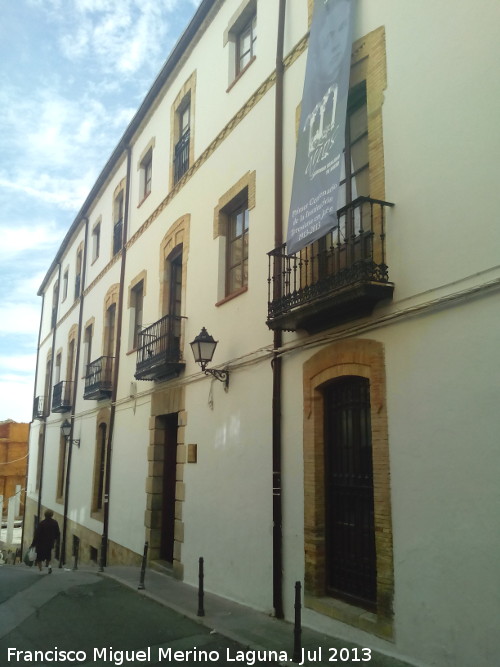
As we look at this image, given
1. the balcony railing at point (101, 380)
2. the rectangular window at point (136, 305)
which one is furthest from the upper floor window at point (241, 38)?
the balcony railing at point (101, 380)

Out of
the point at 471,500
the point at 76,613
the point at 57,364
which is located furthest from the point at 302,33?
the point at 57,364

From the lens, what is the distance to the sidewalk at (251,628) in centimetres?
554

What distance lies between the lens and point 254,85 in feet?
30.9

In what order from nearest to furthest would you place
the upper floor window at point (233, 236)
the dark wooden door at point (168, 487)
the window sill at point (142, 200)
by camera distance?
the upper floor window at point (233, 236) < the dark wooden door at point (168, 487) < the window sill at point (142, 200)

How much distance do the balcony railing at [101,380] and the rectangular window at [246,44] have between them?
26.3 feet

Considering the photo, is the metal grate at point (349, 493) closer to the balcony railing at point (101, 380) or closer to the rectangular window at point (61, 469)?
the balcony railing at point (101, 380)

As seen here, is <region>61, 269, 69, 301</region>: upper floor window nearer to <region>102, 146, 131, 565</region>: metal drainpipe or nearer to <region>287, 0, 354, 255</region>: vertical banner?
<region>102, 146, 131, 565</region>: metal drainpipe

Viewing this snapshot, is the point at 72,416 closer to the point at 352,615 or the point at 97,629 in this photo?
the point at 97,629

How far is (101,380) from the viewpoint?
15.1 meters

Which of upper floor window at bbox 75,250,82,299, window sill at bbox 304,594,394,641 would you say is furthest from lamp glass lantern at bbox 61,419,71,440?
window sill at bbox 304,594,394,641

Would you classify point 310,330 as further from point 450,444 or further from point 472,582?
point 472,582

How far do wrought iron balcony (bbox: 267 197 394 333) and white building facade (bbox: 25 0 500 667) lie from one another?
0.03 meters

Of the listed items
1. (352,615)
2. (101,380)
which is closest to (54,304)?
(101,380)

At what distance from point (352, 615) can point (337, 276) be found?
3547mm
